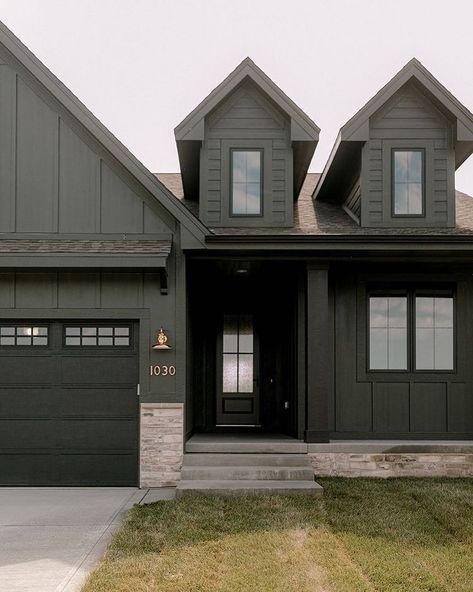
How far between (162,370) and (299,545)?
13.2 feet

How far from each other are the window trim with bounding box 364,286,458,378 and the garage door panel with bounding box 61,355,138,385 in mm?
3702

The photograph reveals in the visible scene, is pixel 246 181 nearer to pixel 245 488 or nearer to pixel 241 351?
pixel 241 351

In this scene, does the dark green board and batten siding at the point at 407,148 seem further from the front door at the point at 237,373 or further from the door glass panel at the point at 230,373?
the door glass panel at the point at 230,373

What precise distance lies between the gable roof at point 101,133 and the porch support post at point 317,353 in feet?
6.50

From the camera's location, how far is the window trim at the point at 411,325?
10867mm

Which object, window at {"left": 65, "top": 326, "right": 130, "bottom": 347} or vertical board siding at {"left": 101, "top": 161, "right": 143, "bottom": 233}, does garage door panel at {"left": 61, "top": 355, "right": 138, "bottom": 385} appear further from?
vertical board siding at {"left": 101, "top": 161, "right": 143, "bottom": 233}

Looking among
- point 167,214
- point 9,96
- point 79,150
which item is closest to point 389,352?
point 167,214

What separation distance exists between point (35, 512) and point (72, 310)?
2.97m

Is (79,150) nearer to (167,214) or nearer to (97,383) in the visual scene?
(167,214)

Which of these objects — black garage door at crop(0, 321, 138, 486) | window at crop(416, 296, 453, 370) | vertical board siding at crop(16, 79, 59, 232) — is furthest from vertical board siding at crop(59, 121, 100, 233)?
window at crop(416, 296, 453, 370)

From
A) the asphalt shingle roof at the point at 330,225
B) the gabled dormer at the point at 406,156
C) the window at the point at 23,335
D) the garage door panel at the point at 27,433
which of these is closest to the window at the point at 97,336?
the window at the point at 23,335

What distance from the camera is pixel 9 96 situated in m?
10.2

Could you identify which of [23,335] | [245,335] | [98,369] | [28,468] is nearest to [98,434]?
[98,369]

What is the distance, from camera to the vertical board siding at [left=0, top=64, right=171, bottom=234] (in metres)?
10.1
